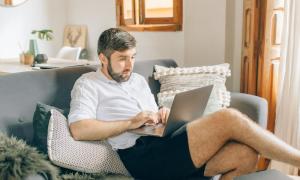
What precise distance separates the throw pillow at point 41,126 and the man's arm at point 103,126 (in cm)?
11

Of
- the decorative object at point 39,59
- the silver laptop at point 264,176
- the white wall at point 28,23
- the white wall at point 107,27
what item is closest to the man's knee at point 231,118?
the silver laptop at point 264,176

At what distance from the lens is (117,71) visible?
1876 millimetres

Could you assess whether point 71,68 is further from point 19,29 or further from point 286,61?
point 19,29

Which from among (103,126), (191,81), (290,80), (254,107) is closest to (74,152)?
(103,126)

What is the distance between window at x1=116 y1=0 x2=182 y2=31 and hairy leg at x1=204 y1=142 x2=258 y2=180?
1879 mm

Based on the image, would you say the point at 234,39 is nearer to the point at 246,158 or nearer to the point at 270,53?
the point at 270,53

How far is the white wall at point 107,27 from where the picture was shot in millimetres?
3420

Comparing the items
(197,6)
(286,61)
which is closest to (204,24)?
(197,6)

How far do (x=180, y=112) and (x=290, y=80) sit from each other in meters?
0.97

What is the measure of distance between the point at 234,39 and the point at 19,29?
2.73 m

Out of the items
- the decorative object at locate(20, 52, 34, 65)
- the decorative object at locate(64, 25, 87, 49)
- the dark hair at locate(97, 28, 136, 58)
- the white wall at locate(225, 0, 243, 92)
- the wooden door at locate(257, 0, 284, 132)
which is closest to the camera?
the dark hair at locate(97, 28, 136, 58)

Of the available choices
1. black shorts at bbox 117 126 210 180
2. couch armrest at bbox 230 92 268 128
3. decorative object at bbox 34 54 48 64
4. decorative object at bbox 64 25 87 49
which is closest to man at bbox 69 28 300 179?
black shorts at bbox 117 126 210 180

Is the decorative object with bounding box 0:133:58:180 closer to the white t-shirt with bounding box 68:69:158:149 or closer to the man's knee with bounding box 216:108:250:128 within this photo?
the white t-shirt with bounding box 68:69:158:149

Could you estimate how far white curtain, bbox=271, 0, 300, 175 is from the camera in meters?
2.24
